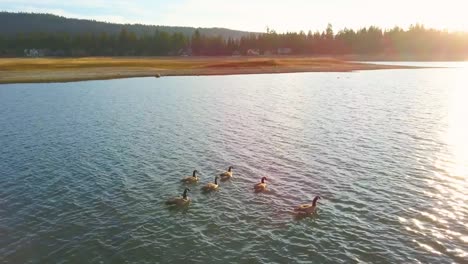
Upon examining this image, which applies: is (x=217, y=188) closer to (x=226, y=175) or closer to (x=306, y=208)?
(x=226, y=175)

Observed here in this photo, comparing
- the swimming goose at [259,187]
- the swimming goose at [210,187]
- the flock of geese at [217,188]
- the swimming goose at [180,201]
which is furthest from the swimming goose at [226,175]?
the swimming goose at [180,201]

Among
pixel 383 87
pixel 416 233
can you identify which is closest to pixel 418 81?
pixel 383 87

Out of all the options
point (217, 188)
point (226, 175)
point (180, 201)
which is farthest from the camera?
point (226, 175)

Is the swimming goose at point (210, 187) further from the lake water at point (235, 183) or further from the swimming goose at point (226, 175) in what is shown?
the swimming goose at point (226, 175)

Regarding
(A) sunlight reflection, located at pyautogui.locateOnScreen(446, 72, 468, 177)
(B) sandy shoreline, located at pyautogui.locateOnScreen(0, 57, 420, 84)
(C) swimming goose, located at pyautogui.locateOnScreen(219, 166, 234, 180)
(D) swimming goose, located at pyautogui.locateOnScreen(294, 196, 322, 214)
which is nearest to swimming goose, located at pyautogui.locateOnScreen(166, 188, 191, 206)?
(C) swimming goose, located at pyautogui.locateOnScreen(219, 166, 234, 180)

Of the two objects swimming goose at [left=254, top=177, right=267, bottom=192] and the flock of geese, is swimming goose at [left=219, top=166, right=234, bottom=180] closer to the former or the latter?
the flock of geese

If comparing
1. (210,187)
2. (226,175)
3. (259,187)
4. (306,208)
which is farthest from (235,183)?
(306,208)
